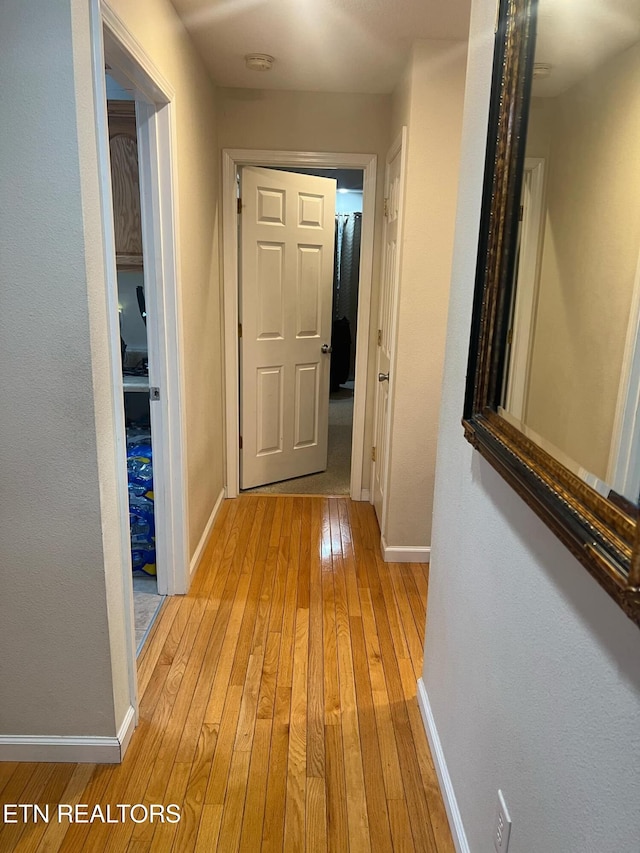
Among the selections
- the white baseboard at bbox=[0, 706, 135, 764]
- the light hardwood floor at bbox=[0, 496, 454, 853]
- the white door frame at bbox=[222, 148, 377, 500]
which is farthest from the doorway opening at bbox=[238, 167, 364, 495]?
the white baseboard at bbox=[0, 706, 135, 764]

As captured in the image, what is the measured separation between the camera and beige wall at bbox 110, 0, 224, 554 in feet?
7.27

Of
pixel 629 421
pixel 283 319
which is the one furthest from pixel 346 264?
pixel 629 421

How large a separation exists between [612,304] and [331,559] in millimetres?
2431

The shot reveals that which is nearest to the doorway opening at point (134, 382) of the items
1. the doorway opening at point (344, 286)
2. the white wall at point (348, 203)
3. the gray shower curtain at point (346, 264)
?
the doorway opening at point (344, 286)

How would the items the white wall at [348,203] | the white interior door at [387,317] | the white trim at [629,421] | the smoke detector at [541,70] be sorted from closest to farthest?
the white trim at [629,421]
the smoke detector at [541,70]
the white interior door at [387,317]
the white wall at [348,203]

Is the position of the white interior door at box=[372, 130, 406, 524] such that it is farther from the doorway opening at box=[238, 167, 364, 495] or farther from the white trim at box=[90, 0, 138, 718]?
the doorway opening at box=[238, 167, 364, 495]

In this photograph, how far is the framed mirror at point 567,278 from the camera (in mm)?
756

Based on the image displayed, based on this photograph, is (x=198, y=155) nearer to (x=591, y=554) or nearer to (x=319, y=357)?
(x=319, y=357)

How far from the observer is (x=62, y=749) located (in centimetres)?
174

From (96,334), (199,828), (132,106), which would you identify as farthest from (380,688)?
(132,106)

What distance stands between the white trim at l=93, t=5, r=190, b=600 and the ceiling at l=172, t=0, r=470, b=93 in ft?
1.57

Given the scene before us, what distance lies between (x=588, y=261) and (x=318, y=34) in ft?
7.21

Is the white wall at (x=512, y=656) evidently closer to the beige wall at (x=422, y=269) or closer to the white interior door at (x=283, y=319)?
the beige wall at (x=422, y=269)

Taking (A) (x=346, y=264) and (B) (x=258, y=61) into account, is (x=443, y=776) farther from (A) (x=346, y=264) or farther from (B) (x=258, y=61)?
(A) (x=346, y=264)
